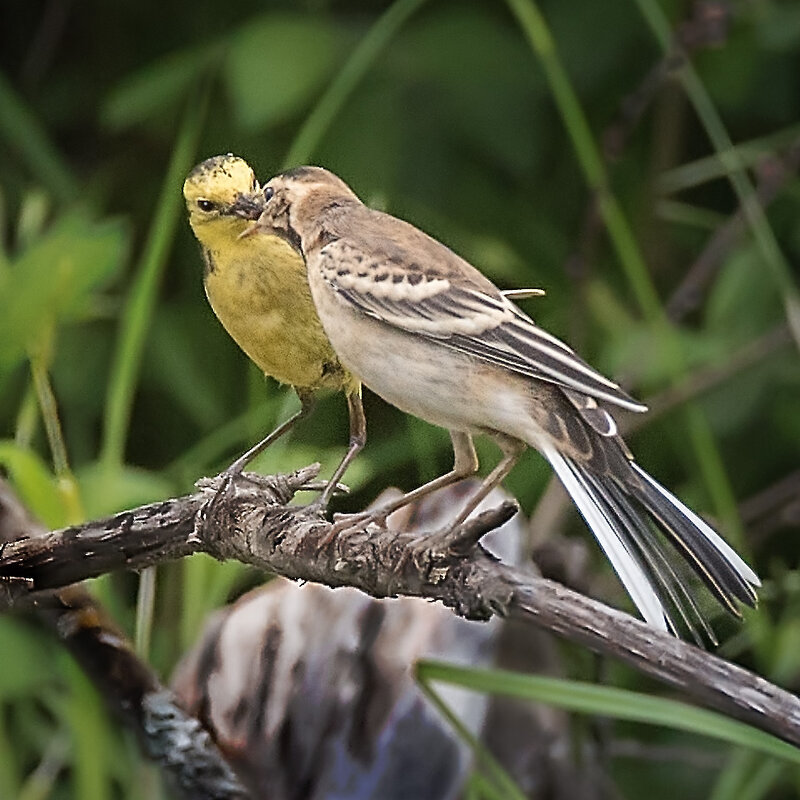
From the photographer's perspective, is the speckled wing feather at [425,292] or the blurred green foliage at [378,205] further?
the blurred green foliage at [378,205]

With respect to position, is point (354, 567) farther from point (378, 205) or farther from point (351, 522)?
point (378, 205)

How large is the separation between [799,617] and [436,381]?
2.20ft

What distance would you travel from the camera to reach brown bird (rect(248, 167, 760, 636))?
1.45ft

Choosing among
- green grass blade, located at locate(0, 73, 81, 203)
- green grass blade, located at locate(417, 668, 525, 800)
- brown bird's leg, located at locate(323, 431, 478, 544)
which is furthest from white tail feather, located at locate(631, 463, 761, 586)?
green grass blade, located at locate(0, 73, 81, 203)

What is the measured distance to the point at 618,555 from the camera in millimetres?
404

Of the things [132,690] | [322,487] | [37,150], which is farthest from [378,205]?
[37,150]

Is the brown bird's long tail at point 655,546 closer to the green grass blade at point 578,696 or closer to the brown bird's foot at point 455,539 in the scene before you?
the brown bird's foot at point 455,539

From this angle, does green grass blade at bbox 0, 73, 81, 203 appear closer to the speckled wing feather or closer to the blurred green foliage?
the blurred green foliage

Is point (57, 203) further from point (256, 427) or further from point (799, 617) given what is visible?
point (799, 617)

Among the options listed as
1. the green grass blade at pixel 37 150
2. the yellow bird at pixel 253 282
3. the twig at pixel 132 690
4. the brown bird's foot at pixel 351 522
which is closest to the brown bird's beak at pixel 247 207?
the yellow bird at pixel 253 282

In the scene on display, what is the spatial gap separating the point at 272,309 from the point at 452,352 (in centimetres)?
6

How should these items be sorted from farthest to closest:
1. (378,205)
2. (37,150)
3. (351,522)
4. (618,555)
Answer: (37,150)
(378,205)
(351,522)
(618,555)

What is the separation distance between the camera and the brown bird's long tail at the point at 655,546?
395 mm

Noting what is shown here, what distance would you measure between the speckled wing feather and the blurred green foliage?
10 centimetres
